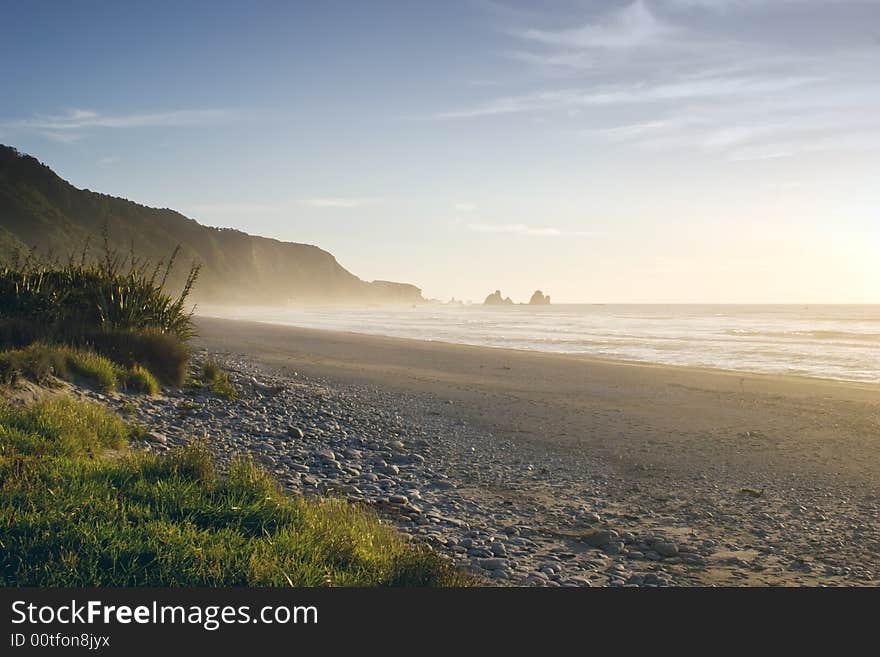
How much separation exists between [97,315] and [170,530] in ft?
32.5

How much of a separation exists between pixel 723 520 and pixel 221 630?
5.99m

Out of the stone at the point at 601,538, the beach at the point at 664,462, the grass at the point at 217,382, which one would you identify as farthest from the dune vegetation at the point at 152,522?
the grass at the point at 217,382

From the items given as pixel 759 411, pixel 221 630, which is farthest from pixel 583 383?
pixel 221 630

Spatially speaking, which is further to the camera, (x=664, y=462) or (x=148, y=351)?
(x=148, y=351)

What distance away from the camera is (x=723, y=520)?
7.53 metres

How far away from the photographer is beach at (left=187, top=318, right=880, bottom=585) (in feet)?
21.0

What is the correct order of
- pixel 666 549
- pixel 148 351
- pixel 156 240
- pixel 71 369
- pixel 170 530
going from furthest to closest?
pixel 156 240 → pixel 148 351 → pixel 71 369 → pixel 666 549 → pixel 170 530

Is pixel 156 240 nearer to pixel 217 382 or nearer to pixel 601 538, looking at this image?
pixel 217 382

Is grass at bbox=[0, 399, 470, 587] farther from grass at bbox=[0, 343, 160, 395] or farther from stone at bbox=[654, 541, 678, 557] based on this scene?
grass at bbox=[0, 343, 160, 395]

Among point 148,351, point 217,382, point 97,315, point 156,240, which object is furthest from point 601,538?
point 156,240

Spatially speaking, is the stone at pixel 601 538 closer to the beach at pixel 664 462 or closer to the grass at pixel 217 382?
the beach at pixel 664 462

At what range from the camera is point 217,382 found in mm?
12859

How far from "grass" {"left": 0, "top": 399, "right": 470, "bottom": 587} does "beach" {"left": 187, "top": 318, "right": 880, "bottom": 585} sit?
1.49 meters

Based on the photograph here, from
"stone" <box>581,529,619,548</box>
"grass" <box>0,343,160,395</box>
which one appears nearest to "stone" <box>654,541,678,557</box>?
"stone" <box>581,529,619,548</box>
